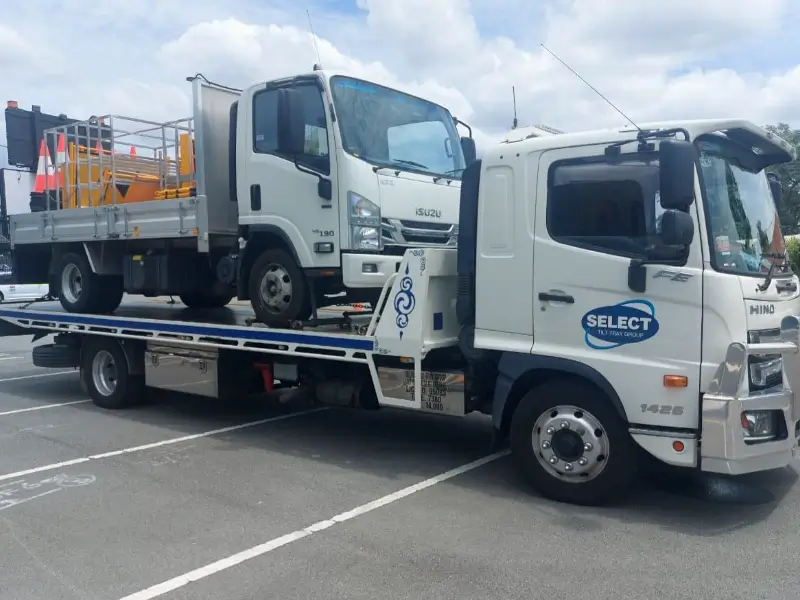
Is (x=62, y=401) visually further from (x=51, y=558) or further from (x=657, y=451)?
(x=657, y=451)

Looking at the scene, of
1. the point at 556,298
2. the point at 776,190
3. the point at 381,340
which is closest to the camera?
the point at 556,298

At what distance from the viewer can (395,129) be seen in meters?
6.99

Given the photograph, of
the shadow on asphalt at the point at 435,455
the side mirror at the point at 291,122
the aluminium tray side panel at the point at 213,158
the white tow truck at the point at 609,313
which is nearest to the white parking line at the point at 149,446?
the shadow on asphalt at the point at 435,455

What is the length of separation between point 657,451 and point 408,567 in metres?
1.79

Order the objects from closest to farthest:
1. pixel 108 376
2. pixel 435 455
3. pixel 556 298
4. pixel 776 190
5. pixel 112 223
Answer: pixel 556 298
pixel 776 190
pixel 435 455
pixel 112 223
pixel 108 376

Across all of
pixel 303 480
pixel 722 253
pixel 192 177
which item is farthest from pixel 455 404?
pixel 192 177

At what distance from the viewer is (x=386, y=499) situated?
5516 millimetres

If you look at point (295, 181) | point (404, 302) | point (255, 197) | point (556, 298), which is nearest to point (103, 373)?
point (255, 197)

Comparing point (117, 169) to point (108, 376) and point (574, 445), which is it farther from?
point (574, 445)

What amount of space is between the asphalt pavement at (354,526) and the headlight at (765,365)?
934 millimetres

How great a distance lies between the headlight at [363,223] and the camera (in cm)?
641

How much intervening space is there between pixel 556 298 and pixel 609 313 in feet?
1.30

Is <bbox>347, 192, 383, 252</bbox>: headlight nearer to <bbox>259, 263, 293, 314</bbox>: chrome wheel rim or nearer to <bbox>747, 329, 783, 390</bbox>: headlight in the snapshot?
<bbox>259, 263, 293, 314</bbox>: chrome wheel rim

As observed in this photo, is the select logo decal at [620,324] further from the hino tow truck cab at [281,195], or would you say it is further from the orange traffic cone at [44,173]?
the orange traffic cone at [44,173]
